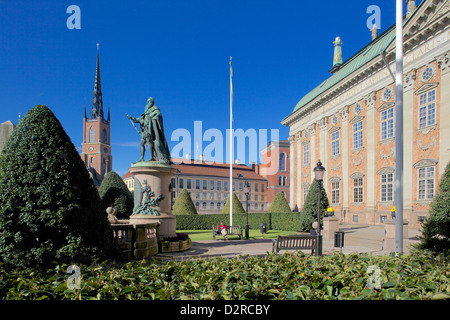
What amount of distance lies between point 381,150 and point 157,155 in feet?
76.9

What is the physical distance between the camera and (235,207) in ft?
130

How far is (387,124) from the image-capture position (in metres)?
29.2

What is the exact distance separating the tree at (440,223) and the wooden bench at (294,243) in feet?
12.1

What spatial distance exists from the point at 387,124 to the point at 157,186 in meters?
24.0

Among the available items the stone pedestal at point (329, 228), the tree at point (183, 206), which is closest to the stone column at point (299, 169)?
the tree at point (183, 206)

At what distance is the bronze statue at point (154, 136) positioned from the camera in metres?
13.5

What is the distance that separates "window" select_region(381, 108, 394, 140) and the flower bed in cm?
2243

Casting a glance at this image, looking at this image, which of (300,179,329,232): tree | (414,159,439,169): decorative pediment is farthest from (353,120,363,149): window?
(300,179,329,232): tree

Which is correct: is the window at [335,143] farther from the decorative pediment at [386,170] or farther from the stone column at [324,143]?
the decorative pediment at [386,170]

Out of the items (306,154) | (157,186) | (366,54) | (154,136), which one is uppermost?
(366,54)

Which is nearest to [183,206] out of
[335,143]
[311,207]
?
[311,207]

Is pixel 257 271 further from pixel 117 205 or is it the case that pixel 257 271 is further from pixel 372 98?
pixel 372 98

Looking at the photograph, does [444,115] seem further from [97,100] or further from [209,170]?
[97,100]
